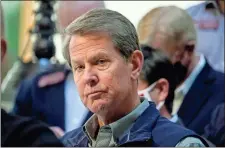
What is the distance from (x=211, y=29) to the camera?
2.81 meters

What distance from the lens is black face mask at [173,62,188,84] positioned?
8.36ft

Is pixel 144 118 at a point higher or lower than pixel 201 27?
higher

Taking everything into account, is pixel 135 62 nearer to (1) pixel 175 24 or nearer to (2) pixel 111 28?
(2) pixel 111 28

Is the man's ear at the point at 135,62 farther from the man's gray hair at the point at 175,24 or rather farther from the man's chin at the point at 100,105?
the man's gray hair at the point at 175,24

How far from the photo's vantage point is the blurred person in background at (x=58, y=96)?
238cm

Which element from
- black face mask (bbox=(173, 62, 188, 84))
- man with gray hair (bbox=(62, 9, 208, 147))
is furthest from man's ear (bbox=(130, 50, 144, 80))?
black face mask (bbox=(173, 62, 188, 84))

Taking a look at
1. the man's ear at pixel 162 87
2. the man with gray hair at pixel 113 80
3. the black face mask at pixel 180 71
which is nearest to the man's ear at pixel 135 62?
the man with gray hair at pixel 113 80

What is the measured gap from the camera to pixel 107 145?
152 cm

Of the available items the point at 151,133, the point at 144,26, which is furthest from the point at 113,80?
the point at 144,26

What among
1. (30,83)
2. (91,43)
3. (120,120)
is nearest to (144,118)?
(120,120)

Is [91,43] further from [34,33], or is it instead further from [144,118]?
[34,33]

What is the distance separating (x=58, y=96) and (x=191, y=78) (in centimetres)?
59

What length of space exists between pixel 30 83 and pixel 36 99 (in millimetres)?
132

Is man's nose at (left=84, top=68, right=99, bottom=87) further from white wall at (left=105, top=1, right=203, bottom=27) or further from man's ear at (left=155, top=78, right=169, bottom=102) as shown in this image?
man's ear at (left=155, top=78, right=169, bottom=102)
